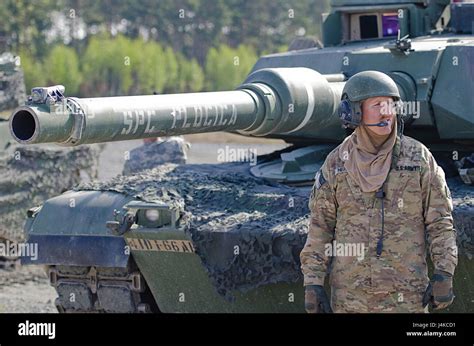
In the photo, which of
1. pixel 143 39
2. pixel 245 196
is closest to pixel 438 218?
pixel 245 196

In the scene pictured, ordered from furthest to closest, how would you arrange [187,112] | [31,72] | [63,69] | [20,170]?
1. [63,69]
2. [31,72]
3. [20,170]
4. [187,112]

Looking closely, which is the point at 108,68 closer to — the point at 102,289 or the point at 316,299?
the point at 102,289

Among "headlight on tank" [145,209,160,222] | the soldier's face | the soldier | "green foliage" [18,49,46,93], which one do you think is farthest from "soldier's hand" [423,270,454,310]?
"green foliage" [18,49,46,93]

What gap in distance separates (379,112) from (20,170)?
7.50 metres

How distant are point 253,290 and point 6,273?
609cm

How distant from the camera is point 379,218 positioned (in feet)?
22.1

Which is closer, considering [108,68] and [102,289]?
[102,289]

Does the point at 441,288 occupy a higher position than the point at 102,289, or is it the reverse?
the point at 441,288

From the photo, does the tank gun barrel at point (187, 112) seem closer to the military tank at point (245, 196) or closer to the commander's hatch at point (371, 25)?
the military tank at point (245, 196)

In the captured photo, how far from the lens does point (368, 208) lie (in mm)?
6742

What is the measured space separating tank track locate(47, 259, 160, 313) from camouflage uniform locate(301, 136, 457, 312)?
7.67ft

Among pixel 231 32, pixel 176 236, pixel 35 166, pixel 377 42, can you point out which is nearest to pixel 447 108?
pixel 377 42

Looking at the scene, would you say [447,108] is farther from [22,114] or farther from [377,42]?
[22,114]

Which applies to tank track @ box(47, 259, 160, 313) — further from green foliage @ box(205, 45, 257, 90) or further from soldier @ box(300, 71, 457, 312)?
green foliage @ box(205, 45, 257, 90)
